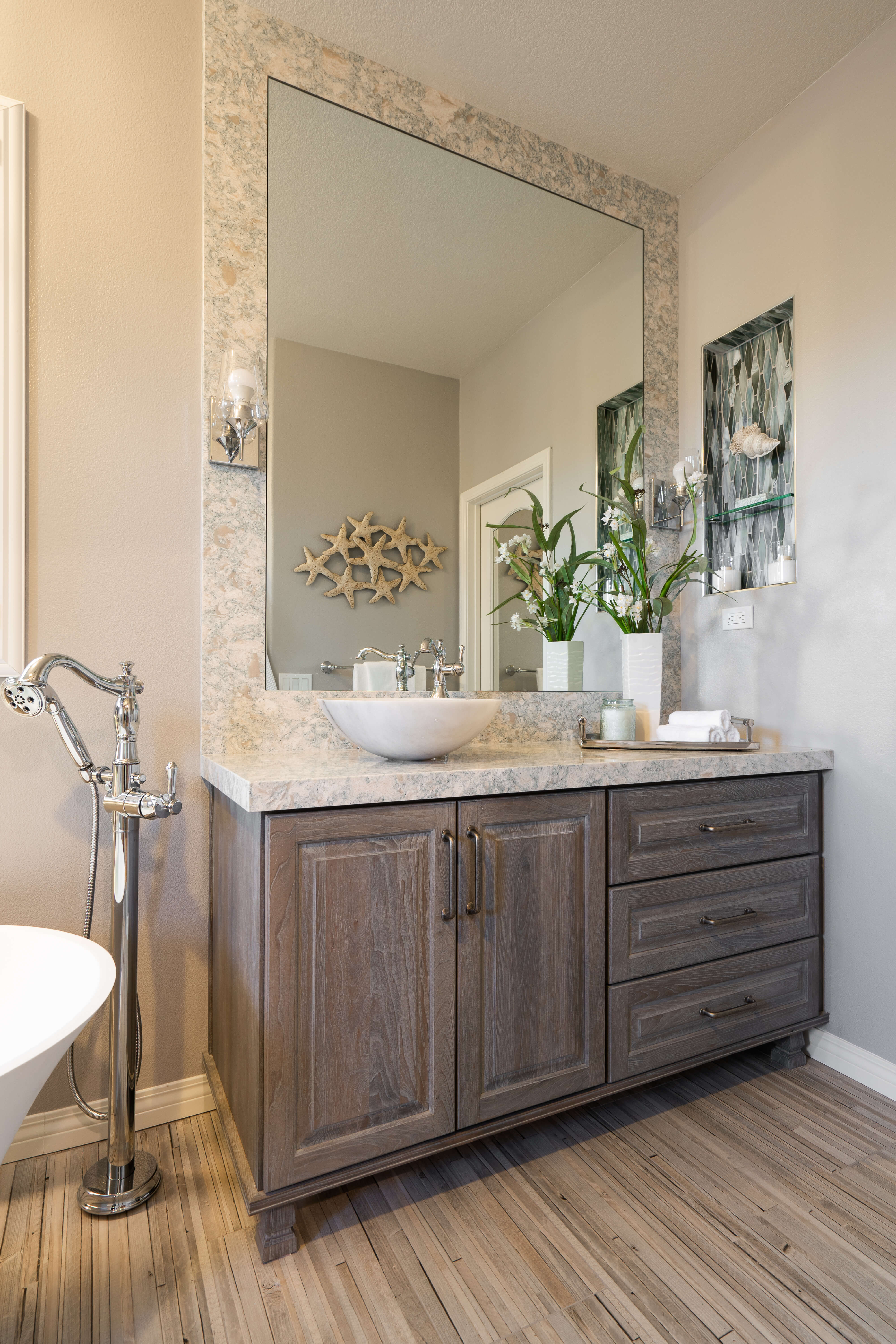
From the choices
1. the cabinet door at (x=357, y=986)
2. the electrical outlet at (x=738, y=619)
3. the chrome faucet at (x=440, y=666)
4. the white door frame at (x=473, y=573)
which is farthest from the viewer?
the electrical outlet at (x=738, y=619)

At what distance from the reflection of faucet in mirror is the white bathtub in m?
0.94

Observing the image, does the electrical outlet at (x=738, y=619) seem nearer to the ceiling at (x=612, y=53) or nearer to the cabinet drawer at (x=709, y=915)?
the cabinet drawer at (x=709, y=915)

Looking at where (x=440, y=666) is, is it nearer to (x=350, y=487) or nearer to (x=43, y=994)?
(x=350, y=487)

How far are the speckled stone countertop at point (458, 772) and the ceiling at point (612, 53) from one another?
1.87 m

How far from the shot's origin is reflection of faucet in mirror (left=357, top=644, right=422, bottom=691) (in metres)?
1.94

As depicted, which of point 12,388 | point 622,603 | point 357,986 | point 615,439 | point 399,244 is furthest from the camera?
point 615,439

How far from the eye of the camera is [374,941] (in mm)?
1361

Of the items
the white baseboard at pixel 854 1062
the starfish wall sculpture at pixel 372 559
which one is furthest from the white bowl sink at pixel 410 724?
the white baseboard at pixel 854 1062

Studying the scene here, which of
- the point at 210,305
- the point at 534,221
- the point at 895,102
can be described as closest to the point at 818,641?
the point at 895,102

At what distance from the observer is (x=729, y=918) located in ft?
5.90

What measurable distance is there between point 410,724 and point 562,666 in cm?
90

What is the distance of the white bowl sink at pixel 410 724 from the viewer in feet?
4.83

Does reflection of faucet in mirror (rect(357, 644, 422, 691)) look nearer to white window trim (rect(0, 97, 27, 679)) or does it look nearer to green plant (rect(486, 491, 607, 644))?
green plant (rect(486, 491, 607, 644))

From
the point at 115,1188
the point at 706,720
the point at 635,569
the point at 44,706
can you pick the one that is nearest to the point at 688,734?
the point at 706,720
